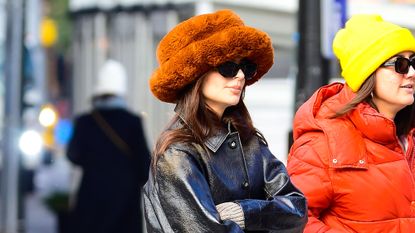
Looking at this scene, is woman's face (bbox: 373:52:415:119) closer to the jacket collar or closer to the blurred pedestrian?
the jacket collar

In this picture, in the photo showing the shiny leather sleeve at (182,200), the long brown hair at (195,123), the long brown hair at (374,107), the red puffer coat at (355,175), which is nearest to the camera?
the shiny leather sleeve at (182,200)

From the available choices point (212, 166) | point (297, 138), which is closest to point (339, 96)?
point (297, 138)

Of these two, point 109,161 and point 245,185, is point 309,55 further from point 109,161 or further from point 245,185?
point 245,185

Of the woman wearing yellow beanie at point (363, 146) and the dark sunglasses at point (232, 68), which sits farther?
the woman wearing yellow beanie at point (363, 146)

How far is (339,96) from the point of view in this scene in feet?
14.2

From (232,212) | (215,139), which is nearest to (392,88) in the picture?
(215,139)

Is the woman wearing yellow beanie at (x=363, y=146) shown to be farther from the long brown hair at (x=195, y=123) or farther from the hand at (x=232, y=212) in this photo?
the hand at (x=232, y=212)

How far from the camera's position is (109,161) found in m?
9.16

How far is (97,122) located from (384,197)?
5241 mm

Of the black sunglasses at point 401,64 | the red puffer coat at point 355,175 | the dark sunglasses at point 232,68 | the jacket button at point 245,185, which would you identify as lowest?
the red puffer coat at point 355,175

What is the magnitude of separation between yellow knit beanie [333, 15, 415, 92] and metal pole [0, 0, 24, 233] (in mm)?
7730

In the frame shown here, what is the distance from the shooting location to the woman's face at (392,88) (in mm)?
→ 4179

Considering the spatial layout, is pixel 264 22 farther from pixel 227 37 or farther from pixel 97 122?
pixel 227 37

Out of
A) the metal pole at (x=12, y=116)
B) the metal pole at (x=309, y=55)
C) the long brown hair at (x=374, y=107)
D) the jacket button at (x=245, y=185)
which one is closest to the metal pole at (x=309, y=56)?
the metal pole at (x=309, y=55)
